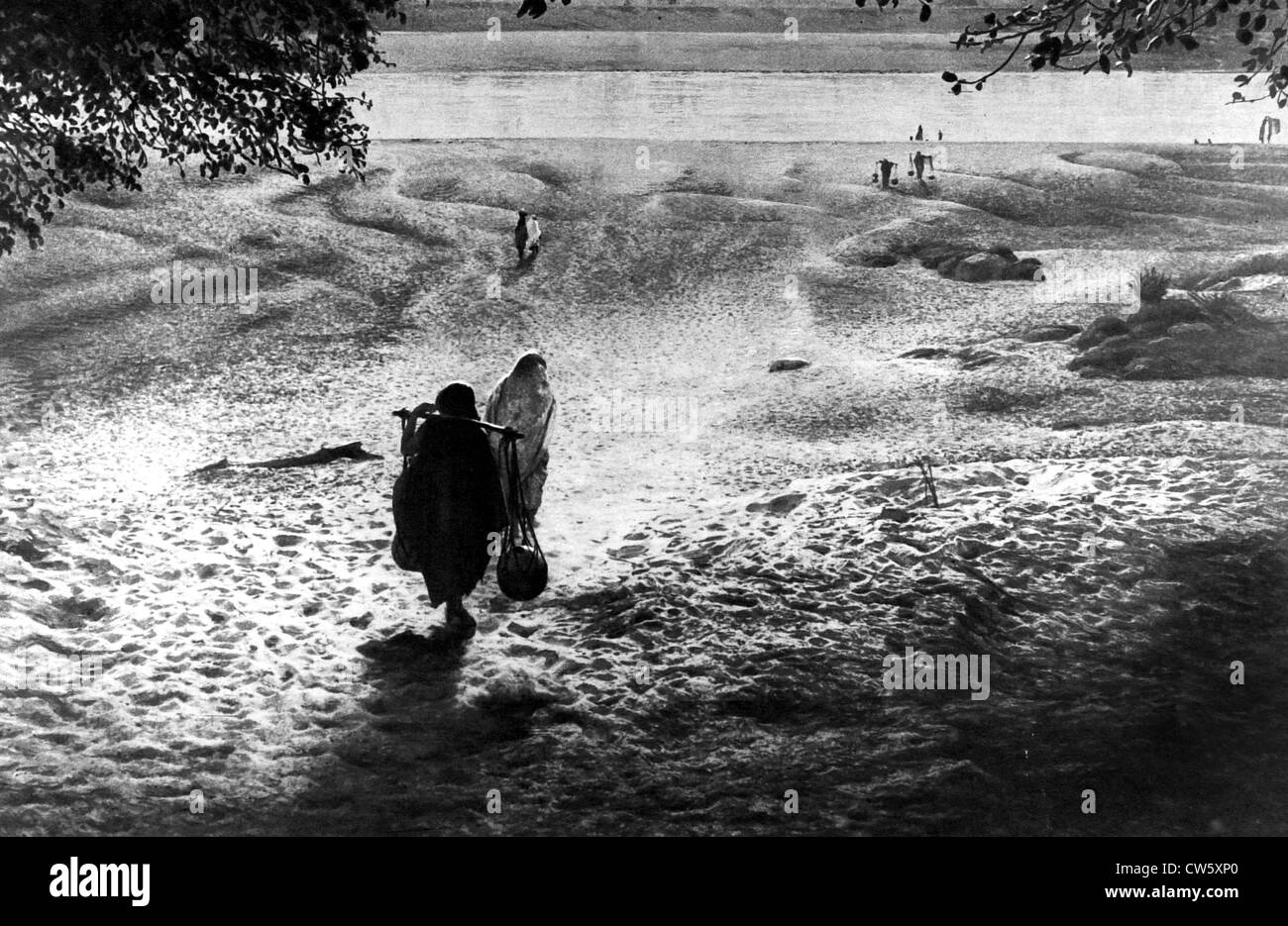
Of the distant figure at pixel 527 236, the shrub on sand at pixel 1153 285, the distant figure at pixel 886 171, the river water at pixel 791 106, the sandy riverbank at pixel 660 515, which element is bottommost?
the sandy riverbank at pixel 660 515

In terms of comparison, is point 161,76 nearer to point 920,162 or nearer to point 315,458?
point 315,458

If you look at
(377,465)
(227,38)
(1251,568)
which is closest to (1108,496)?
(1251,568)

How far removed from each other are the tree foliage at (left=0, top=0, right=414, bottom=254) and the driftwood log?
1816mm

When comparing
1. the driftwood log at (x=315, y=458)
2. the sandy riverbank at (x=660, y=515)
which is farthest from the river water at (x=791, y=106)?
the driftwood log at (x=315, y=458)

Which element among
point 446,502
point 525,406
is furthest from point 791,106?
point 446,502

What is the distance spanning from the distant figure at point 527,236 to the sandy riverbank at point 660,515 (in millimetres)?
139

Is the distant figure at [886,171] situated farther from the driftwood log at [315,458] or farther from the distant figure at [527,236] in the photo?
the driftwood log at [315,458]

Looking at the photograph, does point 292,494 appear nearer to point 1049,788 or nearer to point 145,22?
point 145,22

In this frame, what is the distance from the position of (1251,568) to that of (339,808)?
547cm

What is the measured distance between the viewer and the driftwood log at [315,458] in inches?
289

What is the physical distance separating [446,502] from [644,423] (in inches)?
74.0

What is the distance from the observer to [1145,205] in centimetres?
930
